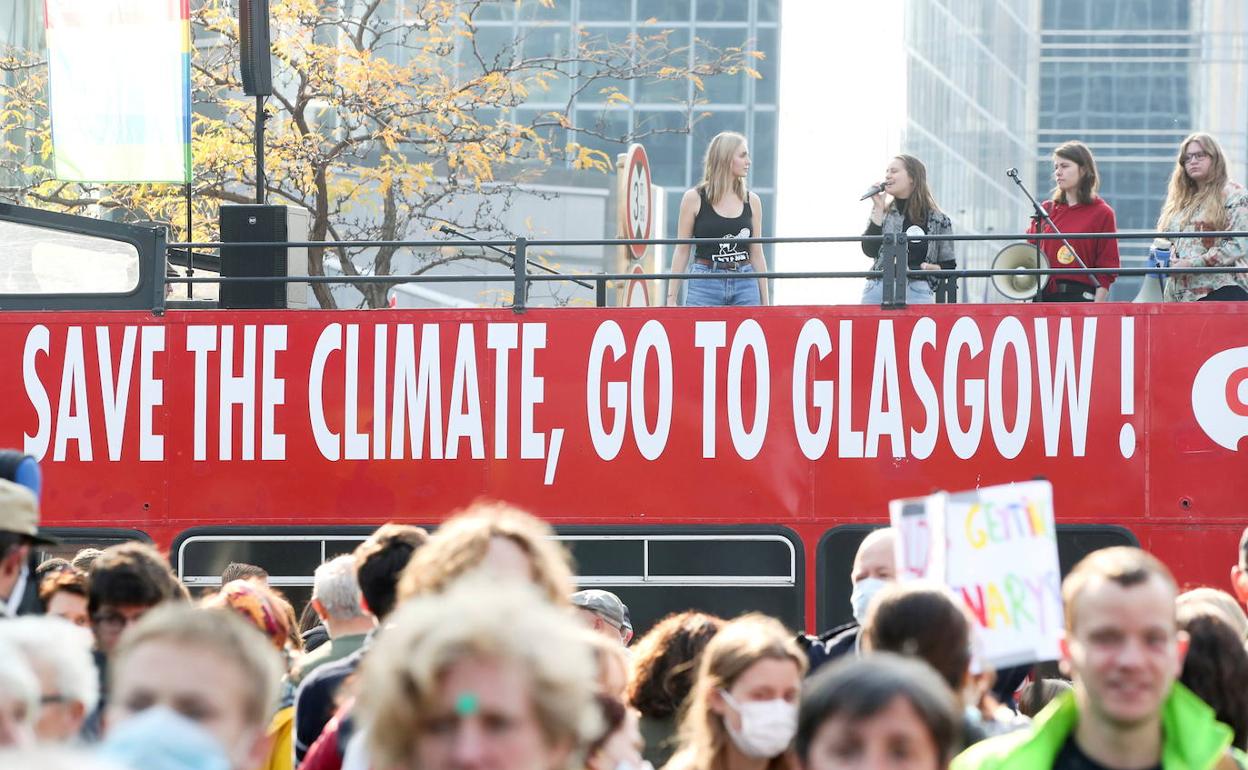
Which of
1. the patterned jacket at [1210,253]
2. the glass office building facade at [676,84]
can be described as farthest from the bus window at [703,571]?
the glass office building facade at [676,84]

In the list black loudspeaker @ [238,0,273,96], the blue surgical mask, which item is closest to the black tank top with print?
black loudspeaker @ [238,0,273,96]

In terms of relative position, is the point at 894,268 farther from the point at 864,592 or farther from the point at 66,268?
the point at 66,268

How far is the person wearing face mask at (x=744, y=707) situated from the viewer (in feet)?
15.0

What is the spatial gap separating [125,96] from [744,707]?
848cm

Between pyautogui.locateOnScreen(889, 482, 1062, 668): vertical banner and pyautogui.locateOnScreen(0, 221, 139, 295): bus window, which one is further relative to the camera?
pyautogui.locateOnScreen(0, 221, 139, 295): bus window

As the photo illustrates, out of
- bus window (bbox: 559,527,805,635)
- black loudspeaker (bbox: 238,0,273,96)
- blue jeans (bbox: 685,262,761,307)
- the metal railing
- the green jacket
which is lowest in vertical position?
bus window (bbox: 559,527,805,635)

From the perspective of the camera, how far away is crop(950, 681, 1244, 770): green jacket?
380 centimetres

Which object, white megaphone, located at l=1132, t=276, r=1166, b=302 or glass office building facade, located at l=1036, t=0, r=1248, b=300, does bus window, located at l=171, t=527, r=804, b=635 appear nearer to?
white megaphone, located at l=1132, t=276, r=1166, b=302

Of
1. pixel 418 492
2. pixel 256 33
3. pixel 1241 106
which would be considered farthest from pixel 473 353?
pixel 1241 106

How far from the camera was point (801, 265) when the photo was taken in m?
42.0

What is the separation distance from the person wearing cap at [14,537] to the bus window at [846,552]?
19.2 feet

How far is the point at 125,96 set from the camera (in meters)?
11.9

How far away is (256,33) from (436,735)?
381 inches

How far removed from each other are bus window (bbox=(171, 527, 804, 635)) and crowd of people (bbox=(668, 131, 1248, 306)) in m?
1.41
